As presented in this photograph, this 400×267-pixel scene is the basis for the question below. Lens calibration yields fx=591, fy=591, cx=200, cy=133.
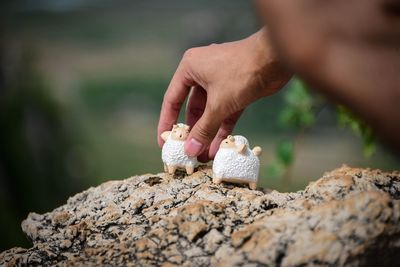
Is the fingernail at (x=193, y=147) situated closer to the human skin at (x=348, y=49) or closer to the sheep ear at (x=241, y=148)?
the sheep ear at (x=241, y=148)

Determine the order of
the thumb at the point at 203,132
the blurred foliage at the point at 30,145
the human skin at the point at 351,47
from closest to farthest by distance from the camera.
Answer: the human skin at the point at 351,47 → the thumb at the point at 203,132 → the blurred foliage at the point at 30,145

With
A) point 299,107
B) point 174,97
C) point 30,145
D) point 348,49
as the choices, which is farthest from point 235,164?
point 30,145

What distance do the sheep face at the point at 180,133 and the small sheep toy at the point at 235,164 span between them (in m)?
0.15

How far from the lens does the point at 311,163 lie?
12.5 ft

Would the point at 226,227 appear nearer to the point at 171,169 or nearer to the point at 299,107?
the point at 171,169

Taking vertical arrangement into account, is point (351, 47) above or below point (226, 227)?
above

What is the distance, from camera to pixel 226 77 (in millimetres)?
1703

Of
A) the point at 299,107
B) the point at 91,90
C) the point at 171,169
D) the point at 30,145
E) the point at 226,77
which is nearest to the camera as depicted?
the point at 226,77

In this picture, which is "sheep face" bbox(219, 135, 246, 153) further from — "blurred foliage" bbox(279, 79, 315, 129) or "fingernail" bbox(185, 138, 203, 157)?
"blurred foliage" bbox(279, 79, 315, 129)

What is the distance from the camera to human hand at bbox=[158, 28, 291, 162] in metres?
1.64

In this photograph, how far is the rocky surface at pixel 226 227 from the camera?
119 centimetres

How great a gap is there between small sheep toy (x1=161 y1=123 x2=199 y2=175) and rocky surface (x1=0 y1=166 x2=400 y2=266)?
0.07 meters

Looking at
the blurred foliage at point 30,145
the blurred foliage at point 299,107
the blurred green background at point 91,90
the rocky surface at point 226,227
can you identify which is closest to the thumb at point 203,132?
the rocky surface at point 226,227

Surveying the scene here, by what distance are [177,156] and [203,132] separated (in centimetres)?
11
